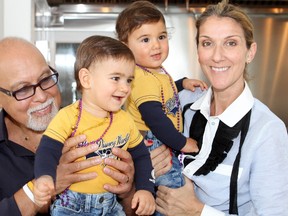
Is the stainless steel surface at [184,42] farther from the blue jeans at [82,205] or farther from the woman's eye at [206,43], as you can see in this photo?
the blue jeans at [82,205]

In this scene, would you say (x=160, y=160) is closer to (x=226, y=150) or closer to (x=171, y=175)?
(x=171, y=175)

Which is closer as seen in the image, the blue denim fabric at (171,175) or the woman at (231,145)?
the woman at (231,145)

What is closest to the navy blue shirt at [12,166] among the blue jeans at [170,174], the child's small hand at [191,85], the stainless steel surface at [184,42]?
the blue jeans at [170,174]

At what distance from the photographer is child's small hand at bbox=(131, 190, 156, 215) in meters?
1.46

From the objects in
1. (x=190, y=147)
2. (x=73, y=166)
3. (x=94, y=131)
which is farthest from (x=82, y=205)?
(x=190, y=147)

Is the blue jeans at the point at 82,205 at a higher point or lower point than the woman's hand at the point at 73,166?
lower

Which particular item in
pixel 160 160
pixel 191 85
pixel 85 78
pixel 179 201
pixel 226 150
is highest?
pixel 85 78

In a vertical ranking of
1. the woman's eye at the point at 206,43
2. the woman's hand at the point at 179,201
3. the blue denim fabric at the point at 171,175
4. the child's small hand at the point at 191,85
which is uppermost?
the woman's eye at the point at 206,43

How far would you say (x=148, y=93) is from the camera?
168 centimetres

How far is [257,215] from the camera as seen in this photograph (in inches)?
58.7

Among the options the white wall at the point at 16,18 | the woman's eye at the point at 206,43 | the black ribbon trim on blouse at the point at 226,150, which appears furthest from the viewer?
the white wall at the point at 16,18

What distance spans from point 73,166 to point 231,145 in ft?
1.90

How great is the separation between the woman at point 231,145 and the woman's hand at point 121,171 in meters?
0.20

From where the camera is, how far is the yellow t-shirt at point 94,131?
1.42 meters
